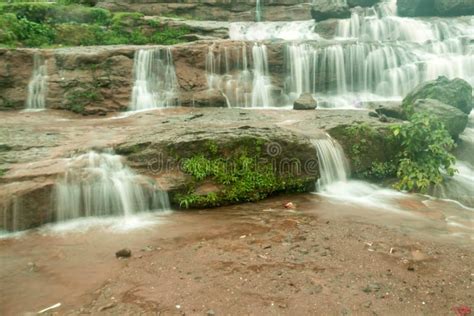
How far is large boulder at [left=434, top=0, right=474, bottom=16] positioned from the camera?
732 inches

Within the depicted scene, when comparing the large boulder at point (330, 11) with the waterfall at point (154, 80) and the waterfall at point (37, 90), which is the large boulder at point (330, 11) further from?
the waterfall at point (37, 90)

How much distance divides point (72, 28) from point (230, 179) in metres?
11.2

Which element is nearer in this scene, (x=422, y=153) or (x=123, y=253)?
(x=123, y=253)

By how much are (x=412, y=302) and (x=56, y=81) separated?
35.8 ft

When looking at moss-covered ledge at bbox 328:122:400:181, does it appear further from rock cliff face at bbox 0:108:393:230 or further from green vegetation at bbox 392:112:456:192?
green vegetation at bbox 392:112:456:192

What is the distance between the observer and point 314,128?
8.52 m

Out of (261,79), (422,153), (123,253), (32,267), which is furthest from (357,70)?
(32,267)

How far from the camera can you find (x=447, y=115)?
28.9ft

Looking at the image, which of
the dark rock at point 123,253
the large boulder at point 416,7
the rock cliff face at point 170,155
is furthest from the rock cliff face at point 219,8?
the dark rock at point 123,253

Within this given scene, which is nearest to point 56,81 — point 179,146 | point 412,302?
point 179,146

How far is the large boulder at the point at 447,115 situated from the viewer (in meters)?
8.77

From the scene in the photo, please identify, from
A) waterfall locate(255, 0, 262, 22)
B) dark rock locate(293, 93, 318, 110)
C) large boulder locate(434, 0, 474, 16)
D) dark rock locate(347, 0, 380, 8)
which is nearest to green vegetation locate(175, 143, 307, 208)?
dark rock locate(293, 93, 318, 110)

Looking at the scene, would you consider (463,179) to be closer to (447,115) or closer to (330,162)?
(447,115)

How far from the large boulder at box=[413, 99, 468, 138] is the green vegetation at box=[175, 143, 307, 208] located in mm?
4081
